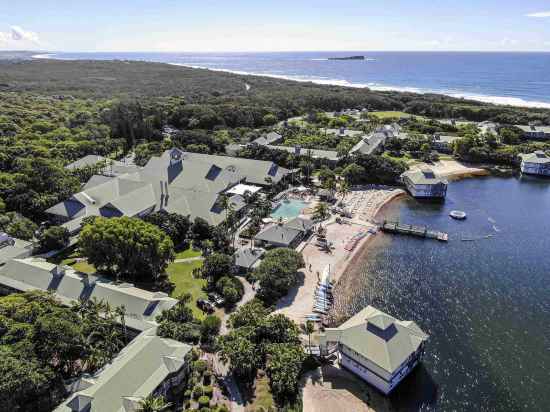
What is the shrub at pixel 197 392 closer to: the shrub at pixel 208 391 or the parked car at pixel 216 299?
the shrub at pixel 208 391

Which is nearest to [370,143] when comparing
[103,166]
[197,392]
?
[103,166]

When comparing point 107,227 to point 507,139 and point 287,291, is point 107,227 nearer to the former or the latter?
point 287,291

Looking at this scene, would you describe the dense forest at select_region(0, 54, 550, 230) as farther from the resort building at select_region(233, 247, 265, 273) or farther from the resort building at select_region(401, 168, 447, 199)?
the resort building at select_region(233, 247, 265, 273)

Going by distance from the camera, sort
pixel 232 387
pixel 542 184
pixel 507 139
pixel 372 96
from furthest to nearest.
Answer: pixel 372 96 → pixel 507 139 → pixel 542 184 → pixel 232 387

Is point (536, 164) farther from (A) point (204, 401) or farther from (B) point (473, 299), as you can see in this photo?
(A) point (204, 401)

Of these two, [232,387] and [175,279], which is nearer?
[232,387]

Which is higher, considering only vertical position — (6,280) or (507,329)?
(6,280)

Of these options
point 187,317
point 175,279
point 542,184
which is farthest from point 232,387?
point 542,184
